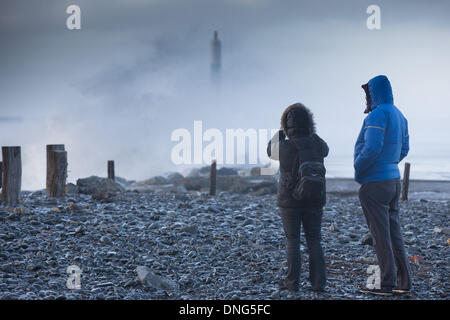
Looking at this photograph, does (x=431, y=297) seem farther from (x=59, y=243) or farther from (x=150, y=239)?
(x=59, y=243)

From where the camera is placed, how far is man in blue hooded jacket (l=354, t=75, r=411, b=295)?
18.5ft

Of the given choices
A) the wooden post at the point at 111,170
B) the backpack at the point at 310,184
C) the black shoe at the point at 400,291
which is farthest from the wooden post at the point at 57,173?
the black shoe at the point at 400,291

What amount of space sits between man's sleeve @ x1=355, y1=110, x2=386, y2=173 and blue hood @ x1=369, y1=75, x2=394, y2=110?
191 mm

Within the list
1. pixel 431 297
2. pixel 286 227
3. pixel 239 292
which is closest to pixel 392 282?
pixel 431 297

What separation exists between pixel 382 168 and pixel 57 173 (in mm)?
9472

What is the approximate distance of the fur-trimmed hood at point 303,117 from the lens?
5699mm

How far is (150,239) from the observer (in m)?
9.15

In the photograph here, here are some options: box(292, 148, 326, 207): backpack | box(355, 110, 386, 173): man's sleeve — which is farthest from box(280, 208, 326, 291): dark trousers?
box(355, 110, 386, 173): man's sleeve

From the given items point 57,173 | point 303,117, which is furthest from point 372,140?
point 57,173

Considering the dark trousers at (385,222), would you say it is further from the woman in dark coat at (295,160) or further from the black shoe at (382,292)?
the woman in dark coat at (295,160)

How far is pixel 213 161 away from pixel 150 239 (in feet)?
24.8

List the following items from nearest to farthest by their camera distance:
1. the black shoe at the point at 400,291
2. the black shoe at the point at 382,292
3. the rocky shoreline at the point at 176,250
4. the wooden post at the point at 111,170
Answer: the black shoe at the point at 382,292 → the black shoe at the point at 400,291 → the rocky shoreline at the point at 176,250 → the wooden post at the point at 111,170

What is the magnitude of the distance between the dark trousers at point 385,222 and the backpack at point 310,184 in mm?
603

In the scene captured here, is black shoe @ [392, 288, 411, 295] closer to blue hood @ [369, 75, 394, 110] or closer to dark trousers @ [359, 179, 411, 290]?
dark trousers @ [359, 179, 411, 290]
